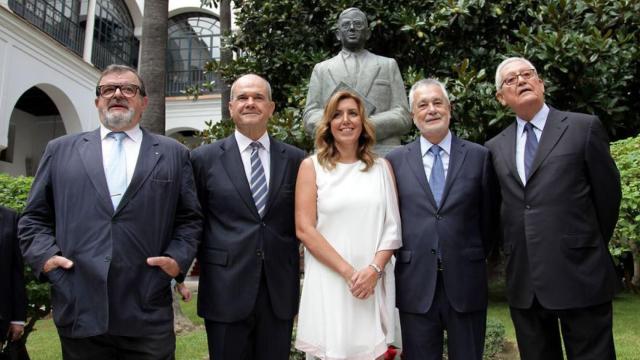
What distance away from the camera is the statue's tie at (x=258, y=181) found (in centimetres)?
312

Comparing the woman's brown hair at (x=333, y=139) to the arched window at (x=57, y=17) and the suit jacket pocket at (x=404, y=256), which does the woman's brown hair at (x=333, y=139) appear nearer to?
the suit jacket pocket at (x=404, y=256)

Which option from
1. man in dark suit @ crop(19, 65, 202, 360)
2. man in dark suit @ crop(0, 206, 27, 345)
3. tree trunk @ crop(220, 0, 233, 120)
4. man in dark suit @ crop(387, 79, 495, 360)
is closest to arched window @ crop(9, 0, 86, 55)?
tree trunk @ crop(220, 0, 233, 120)

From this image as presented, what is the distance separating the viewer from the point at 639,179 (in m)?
5.75

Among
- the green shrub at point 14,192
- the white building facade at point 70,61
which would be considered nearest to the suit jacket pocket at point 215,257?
the green shrub at point 14,192

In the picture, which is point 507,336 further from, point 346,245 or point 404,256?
point 346,245

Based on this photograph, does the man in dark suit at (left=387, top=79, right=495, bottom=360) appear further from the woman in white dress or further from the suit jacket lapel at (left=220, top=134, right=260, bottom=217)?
the suit jacket lapel at (left=220, top=134, right=260, bottom=217)

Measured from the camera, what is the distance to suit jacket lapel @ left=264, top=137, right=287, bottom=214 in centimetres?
313

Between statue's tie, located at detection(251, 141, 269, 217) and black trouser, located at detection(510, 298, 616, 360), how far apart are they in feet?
5.23

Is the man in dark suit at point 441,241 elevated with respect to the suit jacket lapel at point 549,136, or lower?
lower

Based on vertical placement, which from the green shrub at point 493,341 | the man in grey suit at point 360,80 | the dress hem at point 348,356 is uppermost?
the man in grey suit at point 360,80

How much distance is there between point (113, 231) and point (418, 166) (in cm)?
173

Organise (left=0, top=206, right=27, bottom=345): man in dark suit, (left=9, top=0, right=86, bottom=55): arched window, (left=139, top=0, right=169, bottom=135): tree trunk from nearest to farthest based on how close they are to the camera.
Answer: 1. (left=0, top=206, right=27, bottom=345): man in dark suit
2. (left=139, top=0, right=169, bottom=135): tree trunk
3. (left=9, top=0, right=86, bottom=55): arched window

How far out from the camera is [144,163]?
2916 millimetres

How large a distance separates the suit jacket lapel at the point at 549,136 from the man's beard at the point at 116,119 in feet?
7.56
